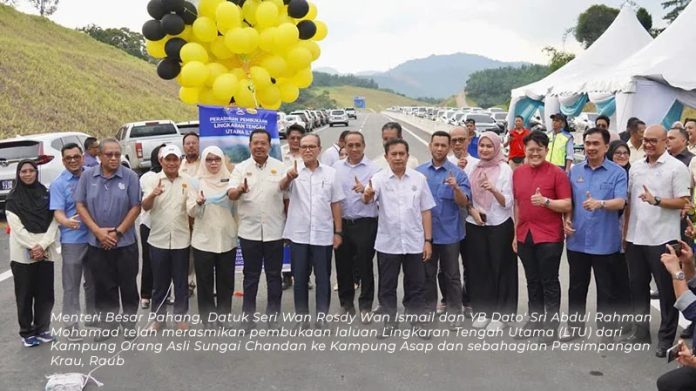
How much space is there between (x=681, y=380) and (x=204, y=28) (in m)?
5.11

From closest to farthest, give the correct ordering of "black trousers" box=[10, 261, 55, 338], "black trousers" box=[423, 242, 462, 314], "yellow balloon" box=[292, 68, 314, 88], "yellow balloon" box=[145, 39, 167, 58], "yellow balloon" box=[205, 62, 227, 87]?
"black trousers" box=[10, 261, 55, 338] < "black trousers" box=[423, 242, 462, 314] < "yellow balloon" box=[205, 62, 227, 87] < "yellow balloon" box=[145, 39, 167, 58] < "yellow balloon" box=[292, 68, 314, 88]

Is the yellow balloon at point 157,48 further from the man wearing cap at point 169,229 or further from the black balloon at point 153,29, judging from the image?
the man wearing cap at point 169,229

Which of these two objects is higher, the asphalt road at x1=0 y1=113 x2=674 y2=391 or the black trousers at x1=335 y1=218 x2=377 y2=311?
the black trousers at x1=335 y1=218 x2=377 y2=311

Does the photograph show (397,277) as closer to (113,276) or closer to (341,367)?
(341,367)

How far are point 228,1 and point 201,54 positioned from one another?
60 centimetres

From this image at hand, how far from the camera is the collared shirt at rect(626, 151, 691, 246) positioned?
5.29 m

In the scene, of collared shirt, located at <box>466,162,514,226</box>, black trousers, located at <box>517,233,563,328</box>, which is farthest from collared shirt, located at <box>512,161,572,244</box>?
collared shirt, located at <box>466,162,514,226</box>

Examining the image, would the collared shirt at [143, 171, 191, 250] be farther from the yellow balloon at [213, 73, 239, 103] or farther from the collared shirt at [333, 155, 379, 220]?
the collared shirt at [333, 155, 379, 220]

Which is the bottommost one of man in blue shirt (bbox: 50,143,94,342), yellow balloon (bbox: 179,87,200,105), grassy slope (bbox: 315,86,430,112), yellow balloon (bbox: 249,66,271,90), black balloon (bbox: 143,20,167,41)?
man in blue shirt (bbox: 50,143,94,342)

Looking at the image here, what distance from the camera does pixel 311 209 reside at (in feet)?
19.5

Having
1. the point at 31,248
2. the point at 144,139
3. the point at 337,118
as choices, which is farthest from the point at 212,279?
the point at 337,118

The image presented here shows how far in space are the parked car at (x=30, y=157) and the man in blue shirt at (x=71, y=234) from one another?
6.32 m

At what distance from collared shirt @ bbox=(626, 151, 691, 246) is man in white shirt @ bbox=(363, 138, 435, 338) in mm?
1667

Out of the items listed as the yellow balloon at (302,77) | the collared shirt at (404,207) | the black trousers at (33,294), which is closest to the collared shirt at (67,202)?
the black trousers at (33,294)
